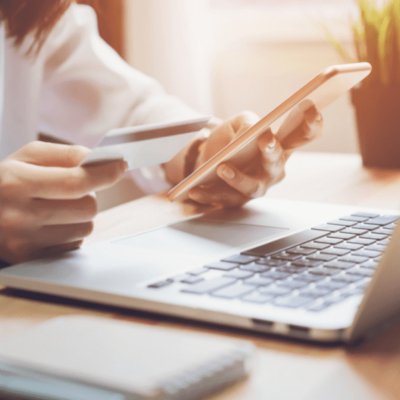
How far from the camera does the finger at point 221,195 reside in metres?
0.77

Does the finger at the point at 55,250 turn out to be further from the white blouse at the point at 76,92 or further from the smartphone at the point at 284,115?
the white blouse at the point at 76,92

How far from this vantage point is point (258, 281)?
1.37 feet

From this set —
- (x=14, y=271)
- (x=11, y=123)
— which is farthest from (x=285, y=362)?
(x=11, y=123)

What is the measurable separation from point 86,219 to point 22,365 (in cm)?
30

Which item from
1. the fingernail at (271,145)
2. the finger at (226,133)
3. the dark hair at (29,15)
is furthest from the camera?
the dark hair at (29,15)

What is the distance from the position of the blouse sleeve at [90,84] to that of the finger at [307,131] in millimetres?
422

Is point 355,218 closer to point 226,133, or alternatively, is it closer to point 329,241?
point 329,241

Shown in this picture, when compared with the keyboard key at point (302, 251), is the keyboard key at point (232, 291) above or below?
above

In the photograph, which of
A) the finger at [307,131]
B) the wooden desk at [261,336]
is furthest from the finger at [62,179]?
the finger at [307,131]

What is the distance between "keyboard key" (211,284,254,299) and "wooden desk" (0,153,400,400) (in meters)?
0.02

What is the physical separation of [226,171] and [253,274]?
0.97 ft

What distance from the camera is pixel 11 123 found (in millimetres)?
1182

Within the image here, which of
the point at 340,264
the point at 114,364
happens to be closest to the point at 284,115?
the point at 340,264

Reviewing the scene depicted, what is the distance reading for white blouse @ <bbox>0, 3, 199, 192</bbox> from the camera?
45.5 inches
